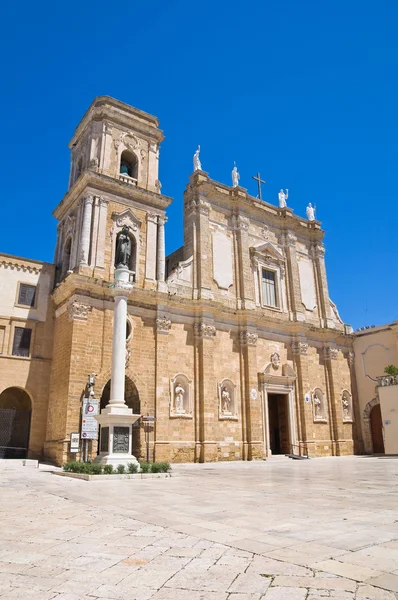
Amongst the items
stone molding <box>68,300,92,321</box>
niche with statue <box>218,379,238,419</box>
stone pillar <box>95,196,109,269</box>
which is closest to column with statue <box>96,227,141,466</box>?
stone molding <box>68,300,92,321</box>

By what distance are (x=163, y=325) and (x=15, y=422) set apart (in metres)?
8.58

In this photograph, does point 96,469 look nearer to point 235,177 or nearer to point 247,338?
point 247,338

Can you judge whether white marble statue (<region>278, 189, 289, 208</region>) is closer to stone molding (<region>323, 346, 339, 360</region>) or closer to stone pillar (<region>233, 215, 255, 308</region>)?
stone pillar (<region>233, 215, 255, 308</region>)

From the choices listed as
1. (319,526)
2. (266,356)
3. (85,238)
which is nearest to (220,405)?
(266,356)

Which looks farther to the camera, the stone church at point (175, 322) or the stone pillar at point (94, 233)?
the stone pillar at point (94, 233)

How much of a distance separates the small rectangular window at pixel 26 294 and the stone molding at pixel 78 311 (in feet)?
10.5

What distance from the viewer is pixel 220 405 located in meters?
23.9

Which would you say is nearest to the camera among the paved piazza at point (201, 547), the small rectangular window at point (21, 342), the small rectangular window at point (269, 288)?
the paved piazza at point (201, 547)

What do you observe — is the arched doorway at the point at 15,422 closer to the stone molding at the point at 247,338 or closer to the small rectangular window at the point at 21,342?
the small rectangular window at the point at 21,342

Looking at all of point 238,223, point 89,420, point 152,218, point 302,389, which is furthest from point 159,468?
point 238,223

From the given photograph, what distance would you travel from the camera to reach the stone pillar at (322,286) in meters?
31.3

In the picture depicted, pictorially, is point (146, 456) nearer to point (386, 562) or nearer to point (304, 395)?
point (304, 395)

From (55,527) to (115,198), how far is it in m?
19.5

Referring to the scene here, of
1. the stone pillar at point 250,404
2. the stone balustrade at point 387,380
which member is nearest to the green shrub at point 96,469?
the stone pillar at point 250,404
